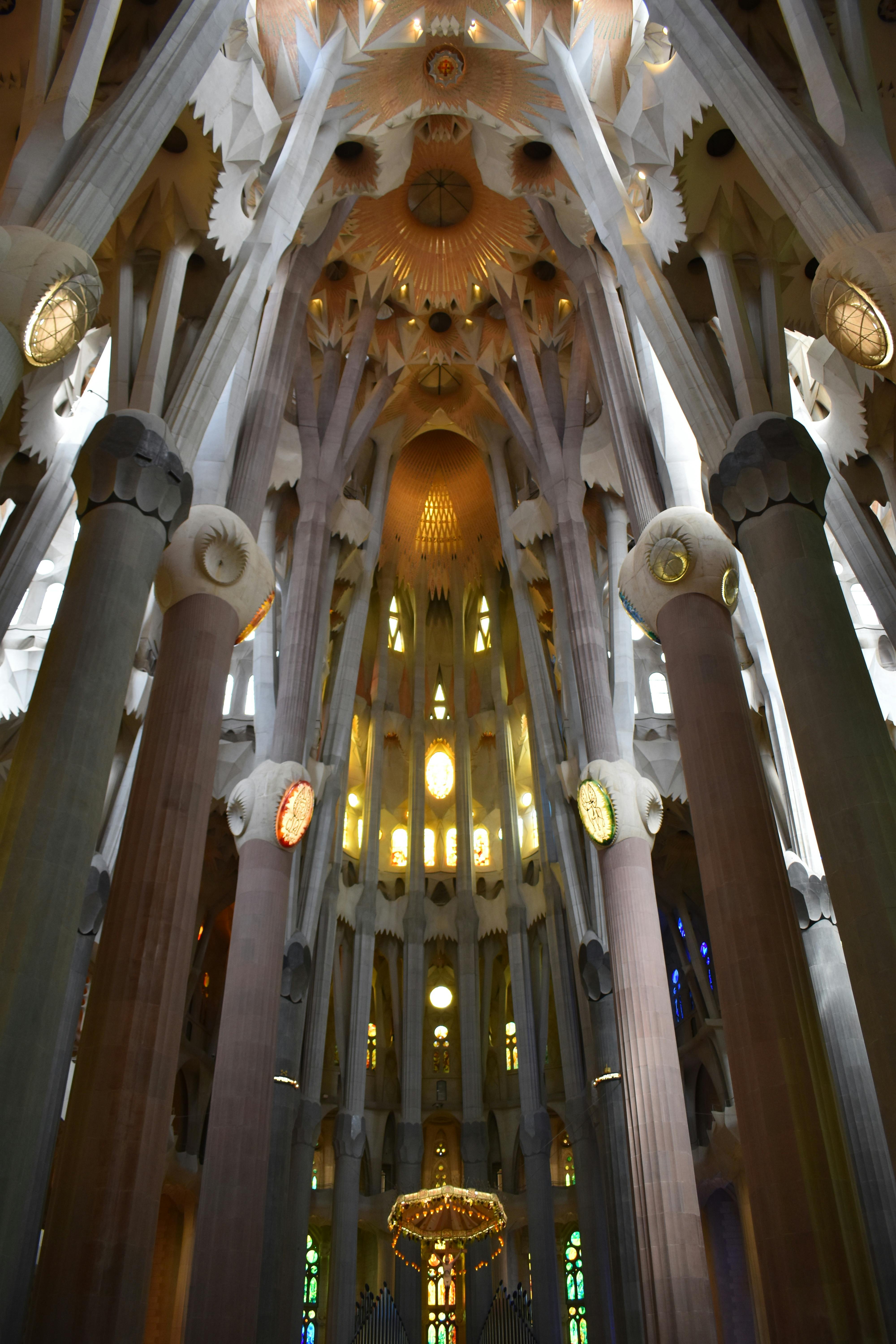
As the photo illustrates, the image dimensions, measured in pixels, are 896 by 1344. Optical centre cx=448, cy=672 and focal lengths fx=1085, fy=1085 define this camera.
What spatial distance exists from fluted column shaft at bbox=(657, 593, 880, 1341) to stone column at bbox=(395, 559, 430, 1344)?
43.2ft

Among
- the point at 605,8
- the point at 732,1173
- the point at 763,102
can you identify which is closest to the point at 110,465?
the point at 763,102

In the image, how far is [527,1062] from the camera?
70.5ft

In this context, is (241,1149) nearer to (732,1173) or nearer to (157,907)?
(157,907)

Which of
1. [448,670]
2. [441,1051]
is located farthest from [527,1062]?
[448,670]

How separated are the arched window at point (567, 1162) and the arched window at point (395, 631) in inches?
491

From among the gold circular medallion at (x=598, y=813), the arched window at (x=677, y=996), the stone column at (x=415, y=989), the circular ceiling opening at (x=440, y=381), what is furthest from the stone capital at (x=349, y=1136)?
the circular ceiling opening at (x=440, y=381)

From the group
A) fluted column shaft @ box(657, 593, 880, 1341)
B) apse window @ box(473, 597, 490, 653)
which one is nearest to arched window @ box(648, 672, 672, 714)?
apse window @ box(473, 597, 490, 653)

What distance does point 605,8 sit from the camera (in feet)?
50.5

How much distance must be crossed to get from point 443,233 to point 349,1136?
687 inches

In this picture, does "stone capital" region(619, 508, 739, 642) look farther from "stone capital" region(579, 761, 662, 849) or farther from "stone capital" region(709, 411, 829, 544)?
"stone capital" region(579, 761, 662, 849)

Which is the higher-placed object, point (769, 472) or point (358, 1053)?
point (769, 472)

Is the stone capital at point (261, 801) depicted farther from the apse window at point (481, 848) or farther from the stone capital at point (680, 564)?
the apse window at point (481, 848)

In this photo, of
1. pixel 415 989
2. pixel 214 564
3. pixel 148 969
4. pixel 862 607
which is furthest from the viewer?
pixel 415 989

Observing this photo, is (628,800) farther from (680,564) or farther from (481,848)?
(481,848)
